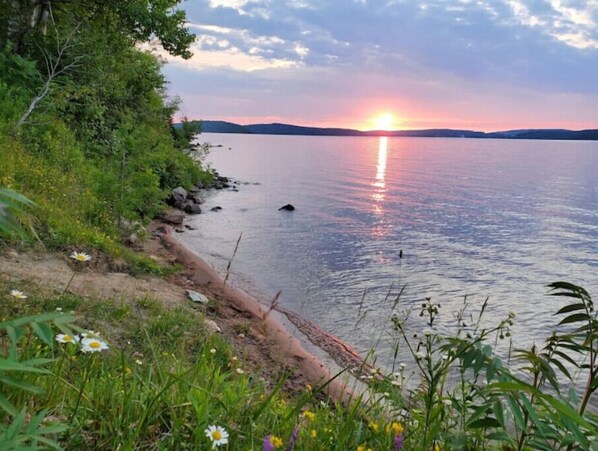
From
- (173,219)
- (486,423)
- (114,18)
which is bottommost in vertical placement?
(173,219)

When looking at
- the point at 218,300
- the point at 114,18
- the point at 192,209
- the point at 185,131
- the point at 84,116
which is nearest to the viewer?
the point at 218,300

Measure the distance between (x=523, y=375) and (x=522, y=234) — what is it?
699 inches

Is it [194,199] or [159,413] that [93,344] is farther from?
[194,199]

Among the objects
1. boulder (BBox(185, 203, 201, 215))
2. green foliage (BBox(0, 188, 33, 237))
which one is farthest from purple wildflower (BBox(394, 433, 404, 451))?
boulder (BBox(185, 203, 201, 215))

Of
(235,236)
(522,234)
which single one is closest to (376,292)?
(235,236)

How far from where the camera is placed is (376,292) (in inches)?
559

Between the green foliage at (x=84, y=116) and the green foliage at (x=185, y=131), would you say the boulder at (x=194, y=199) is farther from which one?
the green foliage at (x=185, y=131)

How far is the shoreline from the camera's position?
8.23m

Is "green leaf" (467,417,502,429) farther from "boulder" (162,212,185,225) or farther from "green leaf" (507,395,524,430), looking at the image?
"boulder" (162,212,185,225)

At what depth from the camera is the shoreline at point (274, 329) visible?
823 cm

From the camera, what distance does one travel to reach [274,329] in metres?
10.3

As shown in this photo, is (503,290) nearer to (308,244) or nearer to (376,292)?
(376,292)

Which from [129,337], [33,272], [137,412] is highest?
[137,412]

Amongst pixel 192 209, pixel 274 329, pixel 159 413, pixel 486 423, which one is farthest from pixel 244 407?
pixel 192 209
